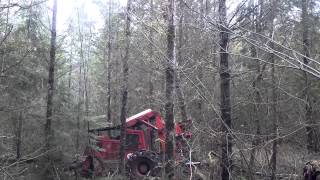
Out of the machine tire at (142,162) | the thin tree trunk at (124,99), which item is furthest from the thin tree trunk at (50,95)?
the machine tire at (142,162)

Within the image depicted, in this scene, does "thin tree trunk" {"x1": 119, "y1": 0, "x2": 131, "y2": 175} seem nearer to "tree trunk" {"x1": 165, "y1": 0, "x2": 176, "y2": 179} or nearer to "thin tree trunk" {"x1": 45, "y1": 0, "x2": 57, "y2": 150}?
"thin tree trunk" {"x1": 45, "y1": 0, "x2": 57, "y2": 150}

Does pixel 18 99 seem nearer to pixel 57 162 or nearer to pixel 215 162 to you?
pixel 57 162

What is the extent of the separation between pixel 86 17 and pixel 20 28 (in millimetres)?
22235

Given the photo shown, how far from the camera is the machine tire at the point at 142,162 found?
17.5m

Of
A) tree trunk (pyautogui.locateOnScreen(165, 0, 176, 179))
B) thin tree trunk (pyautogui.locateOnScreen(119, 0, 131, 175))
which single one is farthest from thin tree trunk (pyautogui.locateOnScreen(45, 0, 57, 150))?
tree trunk (pyautogui.locateOnScreen(165, 0, 176, 179))

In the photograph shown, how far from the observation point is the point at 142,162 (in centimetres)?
1770

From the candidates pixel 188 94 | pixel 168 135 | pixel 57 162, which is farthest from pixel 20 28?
pixel 168 135

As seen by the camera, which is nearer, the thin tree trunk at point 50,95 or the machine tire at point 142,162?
the thin tree trunk at point 50,95

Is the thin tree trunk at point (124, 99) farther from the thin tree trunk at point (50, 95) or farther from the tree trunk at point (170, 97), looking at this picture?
the tree trunk at point (170, 97)

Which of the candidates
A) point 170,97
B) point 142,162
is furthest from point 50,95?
point 170,97

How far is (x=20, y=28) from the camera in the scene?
18938 mm

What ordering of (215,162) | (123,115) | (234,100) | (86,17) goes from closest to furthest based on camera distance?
(215,162)
(234,100)
(123,115)
(86,17)

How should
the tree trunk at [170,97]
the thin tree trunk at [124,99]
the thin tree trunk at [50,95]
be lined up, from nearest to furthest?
the tree trunk at [170,97] < the thin tree trunk at [50,95] < the thin tree trunk at [124,99]

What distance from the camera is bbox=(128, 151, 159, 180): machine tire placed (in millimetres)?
17531
